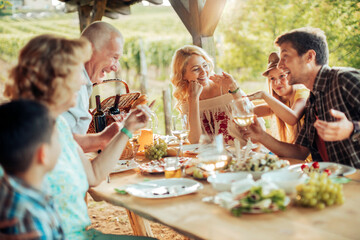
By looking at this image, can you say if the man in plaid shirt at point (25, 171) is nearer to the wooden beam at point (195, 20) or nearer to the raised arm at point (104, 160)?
the raised arm at point (104, 160)

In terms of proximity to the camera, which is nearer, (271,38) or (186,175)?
(186,175)

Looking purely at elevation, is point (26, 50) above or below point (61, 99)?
above

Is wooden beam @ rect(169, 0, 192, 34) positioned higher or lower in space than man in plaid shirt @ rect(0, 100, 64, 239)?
higher

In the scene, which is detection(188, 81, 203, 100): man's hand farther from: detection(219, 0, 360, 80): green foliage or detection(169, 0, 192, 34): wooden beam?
detection(219, 0, 360, 80): green foliage

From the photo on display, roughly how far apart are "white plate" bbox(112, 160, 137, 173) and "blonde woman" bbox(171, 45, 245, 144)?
1.04 m

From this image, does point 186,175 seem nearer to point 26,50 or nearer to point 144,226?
point 144,226

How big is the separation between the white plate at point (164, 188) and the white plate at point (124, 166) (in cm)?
37

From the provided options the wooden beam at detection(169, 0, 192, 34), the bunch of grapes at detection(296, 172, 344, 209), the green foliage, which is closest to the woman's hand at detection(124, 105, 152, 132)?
the bunch of grapes at detection(296, 172, 344, 209)

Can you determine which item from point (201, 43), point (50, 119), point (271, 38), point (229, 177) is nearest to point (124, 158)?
point (229, 177)

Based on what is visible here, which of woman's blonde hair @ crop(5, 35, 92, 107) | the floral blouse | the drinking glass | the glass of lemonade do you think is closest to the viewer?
woman's blonde hair @ crop(5, 35, 92, 107)

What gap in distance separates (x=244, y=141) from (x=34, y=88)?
166 centimetres

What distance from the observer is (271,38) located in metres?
9.16

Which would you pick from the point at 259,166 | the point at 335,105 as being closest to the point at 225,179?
the point at 259,166

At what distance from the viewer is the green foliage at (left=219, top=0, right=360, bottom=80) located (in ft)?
23.1
